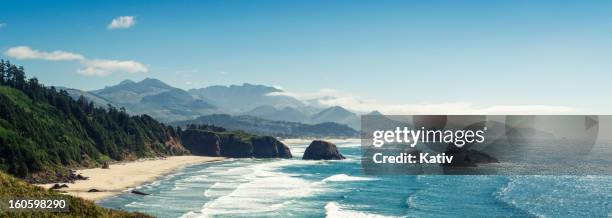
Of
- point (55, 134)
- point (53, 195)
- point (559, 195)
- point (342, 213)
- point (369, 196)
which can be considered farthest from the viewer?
point (55, 134)

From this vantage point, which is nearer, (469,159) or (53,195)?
(53,195)

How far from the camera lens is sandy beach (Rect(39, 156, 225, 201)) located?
9388 centimetres

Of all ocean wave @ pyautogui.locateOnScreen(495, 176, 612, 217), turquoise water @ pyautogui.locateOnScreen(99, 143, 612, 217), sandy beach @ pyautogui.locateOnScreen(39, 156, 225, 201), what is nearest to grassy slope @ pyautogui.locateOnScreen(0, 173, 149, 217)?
turquoise water @ pyautogui.locateOnScreen(99, 143, 612, 217)

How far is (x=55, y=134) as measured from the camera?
457 ft

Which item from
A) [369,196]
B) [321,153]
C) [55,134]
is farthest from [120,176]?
[321,153]

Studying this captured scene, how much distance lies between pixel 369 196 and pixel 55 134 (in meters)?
88.2

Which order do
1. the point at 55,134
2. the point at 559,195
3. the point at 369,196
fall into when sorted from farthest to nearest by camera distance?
the point at 55,134 → the point at 559,195 → the point at 369,196

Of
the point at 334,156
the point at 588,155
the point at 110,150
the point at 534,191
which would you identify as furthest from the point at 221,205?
the point at 588,155

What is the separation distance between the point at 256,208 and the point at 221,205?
595 centimetres

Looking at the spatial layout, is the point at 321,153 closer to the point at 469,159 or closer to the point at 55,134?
the point at 469,159

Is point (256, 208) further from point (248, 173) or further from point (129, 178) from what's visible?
point (248, 173)

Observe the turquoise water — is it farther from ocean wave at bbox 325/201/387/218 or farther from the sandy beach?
the sandy beach

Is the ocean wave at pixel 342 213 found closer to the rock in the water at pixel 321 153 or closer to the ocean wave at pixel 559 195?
the ocean wave at pixel 559 195

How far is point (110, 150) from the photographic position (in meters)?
159
